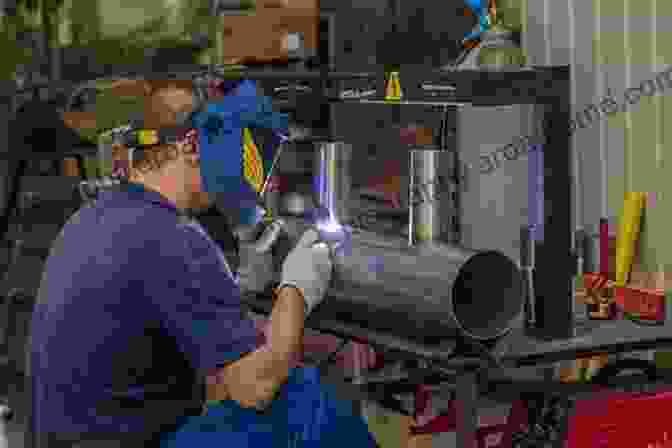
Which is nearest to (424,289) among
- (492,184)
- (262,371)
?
(262,371)

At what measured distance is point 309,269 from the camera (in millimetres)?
2846

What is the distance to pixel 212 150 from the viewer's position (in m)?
2.57

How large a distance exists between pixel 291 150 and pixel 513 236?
2363 millimetres

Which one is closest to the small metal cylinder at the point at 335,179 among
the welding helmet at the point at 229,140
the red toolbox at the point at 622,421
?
the welding helmet at the point at 229,140

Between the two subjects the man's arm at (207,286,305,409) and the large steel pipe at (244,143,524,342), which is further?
the large steel pipe at (244,143,524,342)

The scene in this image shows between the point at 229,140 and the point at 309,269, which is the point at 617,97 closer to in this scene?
the point at 309,269

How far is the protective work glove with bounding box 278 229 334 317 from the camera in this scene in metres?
2.79

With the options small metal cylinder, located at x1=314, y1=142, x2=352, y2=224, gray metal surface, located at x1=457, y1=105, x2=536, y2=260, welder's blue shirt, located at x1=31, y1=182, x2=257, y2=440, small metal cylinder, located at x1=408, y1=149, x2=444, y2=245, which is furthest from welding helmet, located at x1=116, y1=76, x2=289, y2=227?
gray metal surface, located at x1=457, y1=105, x2=536, y2=260

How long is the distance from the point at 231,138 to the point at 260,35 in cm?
403

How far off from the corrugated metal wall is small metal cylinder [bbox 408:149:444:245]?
0.91 meters

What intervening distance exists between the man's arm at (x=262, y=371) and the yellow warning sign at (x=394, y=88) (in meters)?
0.91

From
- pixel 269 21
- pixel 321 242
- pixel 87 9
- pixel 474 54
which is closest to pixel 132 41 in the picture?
pixel 87 9

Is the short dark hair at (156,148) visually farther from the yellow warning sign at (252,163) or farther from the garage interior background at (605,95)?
the garage interior background at (605,95)

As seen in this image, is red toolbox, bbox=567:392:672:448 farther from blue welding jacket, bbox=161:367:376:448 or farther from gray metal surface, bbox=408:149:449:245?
gray metal surface, bbox=408:149:449:245
